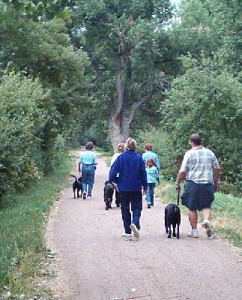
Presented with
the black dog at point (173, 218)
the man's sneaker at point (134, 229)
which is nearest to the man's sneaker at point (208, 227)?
the black dog at point (173, 218)

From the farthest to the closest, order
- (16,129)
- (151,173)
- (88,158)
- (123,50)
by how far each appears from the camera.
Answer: (123,50) < (88,158) < (16,129) < (151,173)

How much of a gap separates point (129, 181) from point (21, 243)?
8.02ft

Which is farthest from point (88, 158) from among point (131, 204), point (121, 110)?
point (121, 110)

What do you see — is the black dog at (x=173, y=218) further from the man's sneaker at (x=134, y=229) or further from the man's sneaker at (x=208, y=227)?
the man's sneaker at (x=134, y=229)

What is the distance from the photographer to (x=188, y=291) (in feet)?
23.0

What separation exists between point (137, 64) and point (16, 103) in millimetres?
23332

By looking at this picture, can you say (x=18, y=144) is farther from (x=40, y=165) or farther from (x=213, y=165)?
(x=40, y=165)

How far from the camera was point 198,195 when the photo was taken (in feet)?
35.2

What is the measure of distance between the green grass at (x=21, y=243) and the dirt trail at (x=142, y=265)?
335 millimetres

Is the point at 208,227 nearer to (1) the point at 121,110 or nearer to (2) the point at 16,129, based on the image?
(2) the point at 16,129

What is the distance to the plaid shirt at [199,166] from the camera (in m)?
10.7

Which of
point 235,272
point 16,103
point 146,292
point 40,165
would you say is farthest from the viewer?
point 40,165

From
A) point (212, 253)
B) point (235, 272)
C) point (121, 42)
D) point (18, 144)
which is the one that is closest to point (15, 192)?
point (18, 144)

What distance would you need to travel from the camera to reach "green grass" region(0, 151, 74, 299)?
7.20 m
